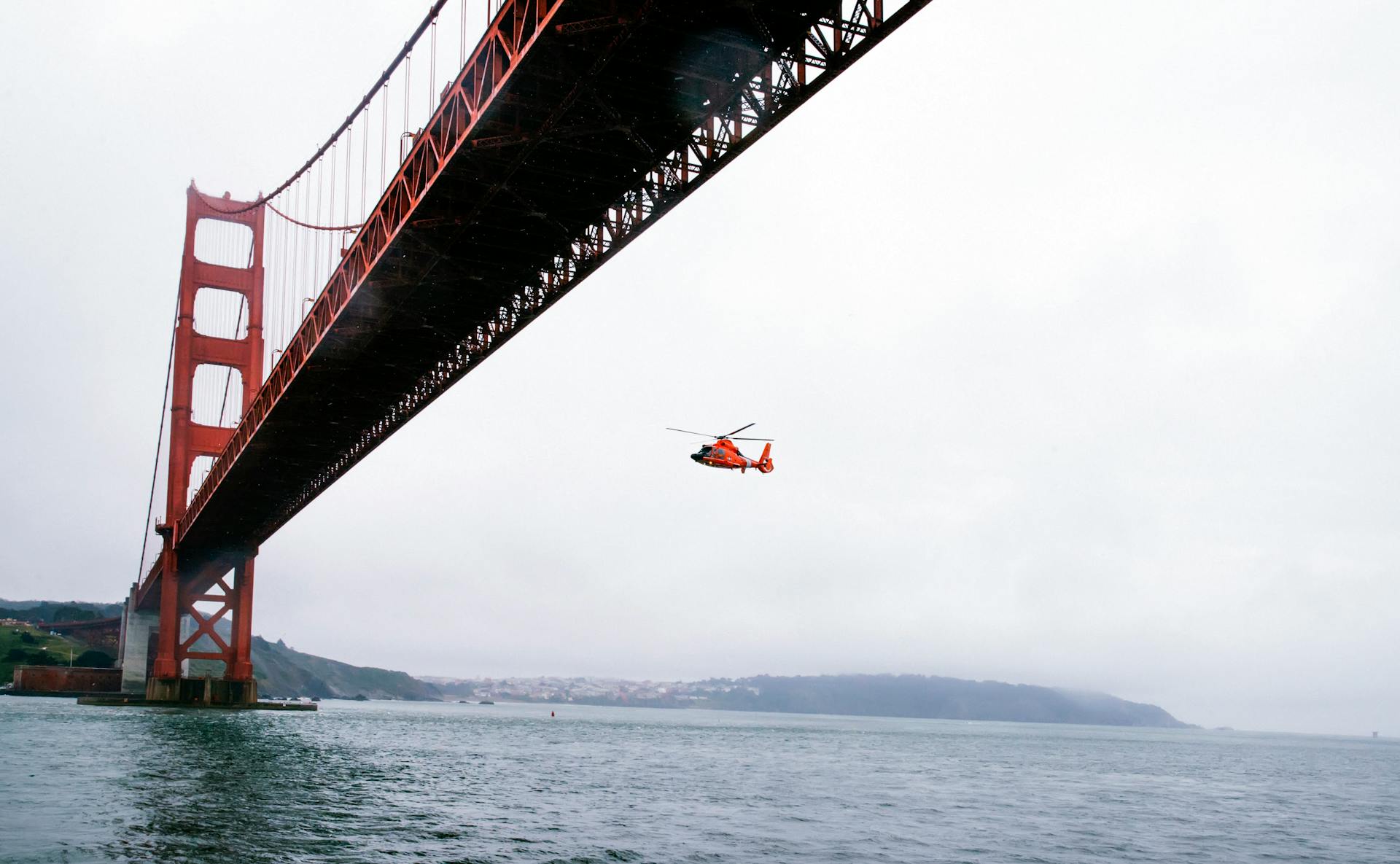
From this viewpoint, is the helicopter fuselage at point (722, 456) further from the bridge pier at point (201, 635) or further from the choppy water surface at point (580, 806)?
the bridge pier at point (201, 635)

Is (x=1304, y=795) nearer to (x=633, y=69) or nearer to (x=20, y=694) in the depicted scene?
(x=633, y=69)

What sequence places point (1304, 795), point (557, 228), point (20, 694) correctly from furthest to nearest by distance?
point (20, 694) → point (1304, 795) → point (557, 228)

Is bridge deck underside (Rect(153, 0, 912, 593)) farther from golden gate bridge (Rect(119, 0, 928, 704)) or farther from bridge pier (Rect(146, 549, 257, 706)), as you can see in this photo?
bridge pier (Rect(146, 549, 257, 706))

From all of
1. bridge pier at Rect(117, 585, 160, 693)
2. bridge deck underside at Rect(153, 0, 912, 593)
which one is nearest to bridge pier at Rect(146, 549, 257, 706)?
bridge pier at Rect(117, 585, 160, 693)

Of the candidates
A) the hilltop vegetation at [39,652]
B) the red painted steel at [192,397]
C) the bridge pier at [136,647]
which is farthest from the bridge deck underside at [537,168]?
the hilltop vegetation at [39,652]

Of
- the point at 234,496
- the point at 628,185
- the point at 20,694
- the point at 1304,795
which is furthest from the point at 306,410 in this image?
the point at 20,694
